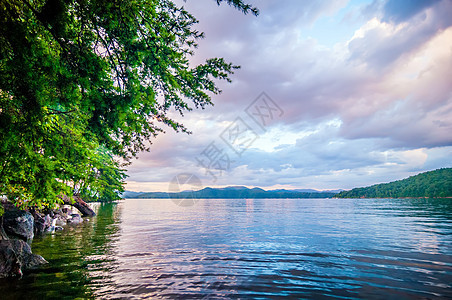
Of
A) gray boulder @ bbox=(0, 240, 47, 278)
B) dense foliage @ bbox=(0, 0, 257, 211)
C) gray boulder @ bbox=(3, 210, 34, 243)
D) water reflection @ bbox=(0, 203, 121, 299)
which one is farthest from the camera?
gray boulder @ bbox=(3, 210, 34, 243)

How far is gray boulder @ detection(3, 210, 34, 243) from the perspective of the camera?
49.4 ft

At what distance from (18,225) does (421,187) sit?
603 feet

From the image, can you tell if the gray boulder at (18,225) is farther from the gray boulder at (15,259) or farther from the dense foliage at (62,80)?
the dense foliage at (62,80)

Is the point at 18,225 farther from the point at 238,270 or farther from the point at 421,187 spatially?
the point at 421,187

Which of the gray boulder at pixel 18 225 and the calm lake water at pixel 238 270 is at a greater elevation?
the gray boulder at pixel 18 225

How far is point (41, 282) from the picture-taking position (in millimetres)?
7715

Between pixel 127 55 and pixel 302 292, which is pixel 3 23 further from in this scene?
pixel 302 292

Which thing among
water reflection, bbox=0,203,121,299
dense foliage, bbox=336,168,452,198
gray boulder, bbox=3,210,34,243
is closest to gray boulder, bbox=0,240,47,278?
water reflection, bbox=0,203,121,299

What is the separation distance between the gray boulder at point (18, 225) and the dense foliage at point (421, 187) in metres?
162

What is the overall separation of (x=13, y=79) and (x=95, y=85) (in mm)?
1802

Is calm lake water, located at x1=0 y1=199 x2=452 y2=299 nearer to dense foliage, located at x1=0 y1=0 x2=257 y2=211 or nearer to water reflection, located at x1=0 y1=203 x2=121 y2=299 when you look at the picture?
water reflection, located at x1=0 y1=203 x2=121 y2=299

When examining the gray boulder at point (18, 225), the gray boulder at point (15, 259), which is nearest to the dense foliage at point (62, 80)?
the gray boulder at point (15, 259)

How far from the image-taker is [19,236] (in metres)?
15.1

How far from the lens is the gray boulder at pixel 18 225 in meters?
15.0
